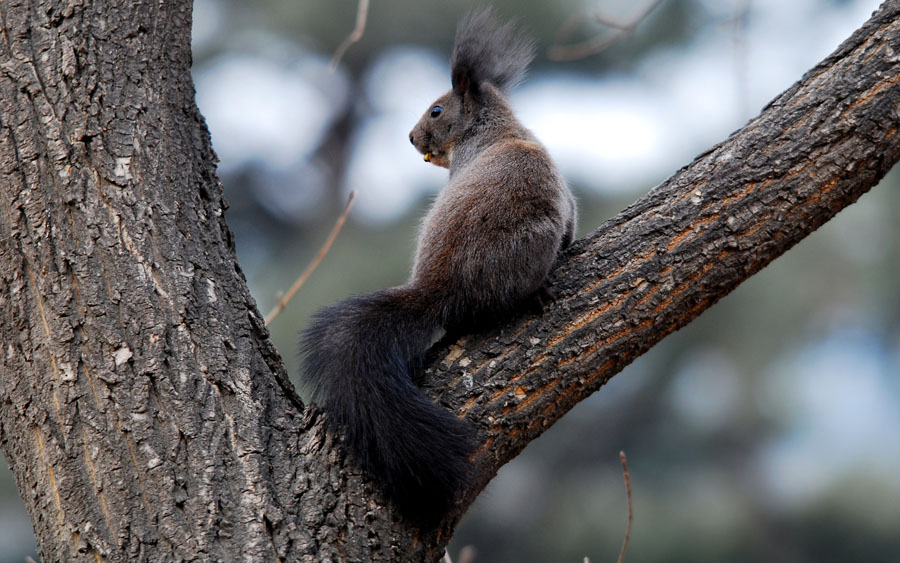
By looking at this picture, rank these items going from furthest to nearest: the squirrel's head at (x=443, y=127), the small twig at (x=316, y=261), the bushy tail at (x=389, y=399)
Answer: the squirrel's head at (x=443, y=127) → the small twig at (x=316, y=261) → the bushy tail at (x=389, y=399)

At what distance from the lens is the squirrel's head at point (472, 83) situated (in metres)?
2.93

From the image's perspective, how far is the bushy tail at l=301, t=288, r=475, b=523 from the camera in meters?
1.76

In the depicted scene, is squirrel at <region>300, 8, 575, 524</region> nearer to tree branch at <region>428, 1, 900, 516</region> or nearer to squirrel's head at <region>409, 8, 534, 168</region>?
tree branch at <region>428, 1, 900, 516</region>

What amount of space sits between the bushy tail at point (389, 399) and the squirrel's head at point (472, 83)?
3.32 ft

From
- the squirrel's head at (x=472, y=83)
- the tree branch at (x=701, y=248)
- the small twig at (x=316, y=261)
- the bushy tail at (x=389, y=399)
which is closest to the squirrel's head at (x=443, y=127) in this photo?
the squirrel's head at (x=472, y=83)

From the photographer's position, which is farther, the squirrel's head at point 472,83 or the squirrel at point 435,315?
the squirrel's head at point 472,83

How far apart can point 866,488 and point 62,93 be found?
9213mm

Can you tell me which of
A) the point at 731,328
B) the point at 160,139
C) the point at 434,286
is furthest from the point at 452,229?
the point at 731,328

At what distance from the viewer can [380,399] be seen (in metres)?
1.87

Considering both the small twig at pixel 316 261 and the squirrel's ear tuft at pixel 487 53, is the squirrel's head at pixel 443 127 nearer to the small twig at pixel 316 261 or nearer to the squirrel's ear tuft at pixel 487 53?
the squirrel's ear tuft at pixel 487 53

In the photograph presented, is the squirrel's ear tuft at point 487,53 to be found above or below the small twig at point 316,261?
above

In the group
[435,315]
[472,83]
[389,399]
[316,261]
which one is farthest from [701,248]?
[472,83]

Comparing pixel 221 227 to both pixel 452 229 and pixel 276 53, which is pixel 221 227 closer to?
pixel 452 229

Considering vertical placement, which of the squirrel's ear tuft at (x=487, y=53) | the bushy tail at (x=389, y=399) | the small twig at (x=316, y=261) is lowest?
the bushy tail at (x=389, y=399)
